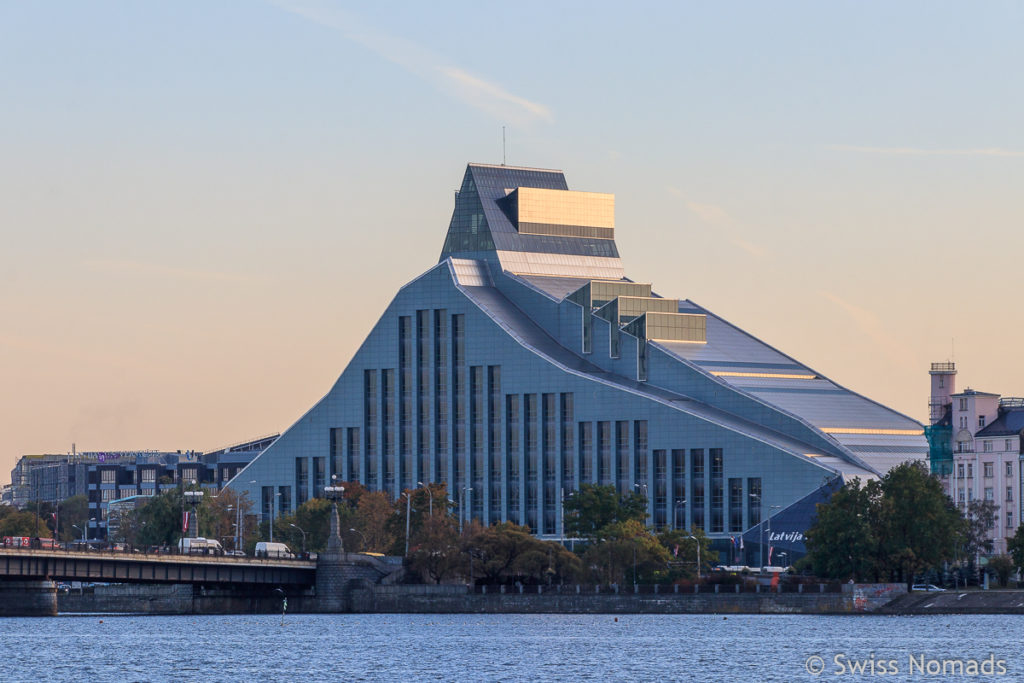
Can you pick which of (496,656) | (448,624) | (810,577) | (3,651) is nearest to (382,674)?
(496,656)

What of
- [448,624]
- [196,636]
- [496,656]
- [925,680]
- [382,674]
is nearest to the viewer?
[925,680]

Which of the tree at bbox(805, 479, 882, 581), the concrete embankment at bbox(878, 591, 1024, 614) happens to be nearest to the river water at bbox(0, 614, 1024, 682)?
the concrete embankment at bbox(878, 591, 1024, 614)

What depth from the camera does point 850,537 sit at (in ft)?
632

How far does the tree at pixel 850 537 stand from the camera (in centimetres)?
19238

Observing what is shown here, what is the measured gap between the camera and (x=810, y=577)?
653ft

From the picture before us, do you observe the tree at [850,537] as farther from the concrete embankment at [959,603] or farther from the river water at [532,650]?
the river water at [532,650]

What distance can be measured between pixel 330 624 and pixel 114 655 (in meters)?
39.1

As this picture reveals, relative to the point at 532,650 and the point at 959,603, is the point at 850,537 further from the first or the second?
the point at 532,650

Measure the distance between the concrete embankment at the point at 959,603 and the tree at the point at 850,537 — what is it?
3624 millimetres

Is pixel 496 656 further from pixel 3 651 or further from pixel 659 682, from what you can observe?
pixel 3 651

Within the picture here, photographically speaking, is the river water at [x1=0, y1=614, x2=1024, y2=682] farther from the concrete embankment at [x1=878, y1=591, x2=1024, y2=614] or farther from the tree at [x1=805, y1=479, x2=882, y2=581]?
the tree at [x1=805, y1=479, x2=882, y2=581]

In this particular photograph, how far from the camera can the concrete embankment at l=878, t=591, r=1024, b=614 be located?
607 ft

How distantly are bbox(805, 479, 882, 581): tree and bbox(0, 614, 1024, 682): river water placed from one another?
4841 millimetres

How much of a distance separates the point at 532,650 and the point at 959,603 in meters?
46.3
